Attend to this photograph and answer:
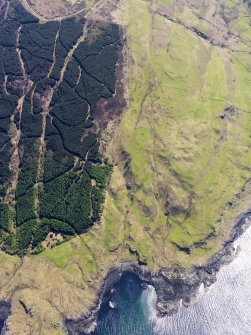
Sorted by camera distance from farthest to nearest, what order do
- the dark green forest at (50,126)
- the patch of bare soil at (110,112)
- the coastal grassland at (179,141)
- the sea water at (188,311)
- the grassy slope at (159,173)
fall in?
the patch of bare soil at (110,112) → the coastal grassland at (179,141) → the dark green forest at (50,126) → the grassy slope at (159,173) → the sea water at (188,311)

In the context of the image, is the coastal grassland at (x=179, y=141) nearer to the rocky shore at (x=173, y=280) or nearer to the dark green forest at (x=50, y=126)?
the rocky shore at (x=173, y=280)

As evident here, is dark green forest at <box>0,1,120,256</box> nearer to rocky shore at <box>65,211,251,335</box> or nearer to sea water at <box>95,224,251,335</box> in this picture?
rocky shore at <box>65,211,251,335</box>

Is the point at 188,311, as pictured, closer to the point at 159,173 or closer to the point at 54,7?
the point at 159,173

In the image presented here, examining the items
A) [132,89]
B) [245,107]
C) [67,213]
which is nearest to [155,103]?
[132,89]

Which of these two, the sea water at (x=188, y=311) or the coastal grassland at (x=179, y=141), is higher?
the coastal grassland at (x=179, y=141)

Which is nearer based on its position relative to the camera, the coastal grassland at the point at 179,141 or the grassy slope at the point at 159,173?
the grassy slope at the point at 159,173

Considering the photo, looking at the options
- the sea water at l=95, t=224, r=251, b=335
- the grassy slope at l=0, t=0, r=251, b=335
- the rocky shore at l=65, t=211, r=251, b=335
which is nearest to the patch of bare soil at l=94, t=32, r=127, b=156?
the grassy slope at l=0, t=0, r=251, b=335

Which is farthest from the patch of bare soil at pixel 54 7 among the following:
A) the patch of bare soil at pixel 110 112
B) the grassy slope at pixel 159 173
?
the patch of bare soil at pixel 110 112

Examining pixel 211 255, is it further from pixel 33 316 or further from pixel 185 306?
pixel 33 316
